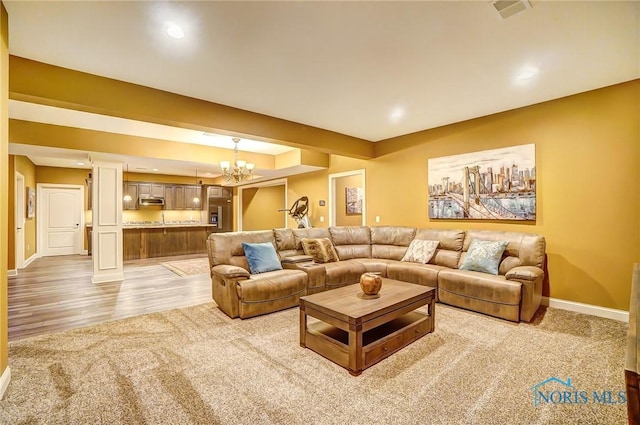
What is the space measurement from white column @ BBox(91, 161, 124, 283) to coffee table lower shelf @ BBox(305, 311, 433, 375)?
4.70m

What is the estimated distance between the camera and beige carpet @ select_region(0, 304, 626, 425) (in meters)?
1.82

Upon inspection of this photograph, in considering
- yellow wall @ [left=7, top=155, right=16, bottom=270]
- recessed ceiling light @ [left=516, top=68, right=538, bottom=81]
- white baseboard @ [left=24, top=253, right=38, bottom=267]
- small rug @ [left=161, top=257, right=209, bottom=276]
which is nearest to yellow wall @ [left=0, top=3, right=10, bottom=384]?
small rug @ [left=161, top=257, right=209, bottom=276]

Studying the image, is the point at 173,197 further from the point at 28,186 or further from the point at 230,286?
the point at 230,286

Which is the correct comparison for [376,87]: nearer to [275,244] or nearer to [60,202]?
[275,244]

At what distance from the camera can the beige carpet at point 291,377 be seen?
1.82 m

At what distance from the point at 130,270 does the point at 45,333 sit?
3669mm

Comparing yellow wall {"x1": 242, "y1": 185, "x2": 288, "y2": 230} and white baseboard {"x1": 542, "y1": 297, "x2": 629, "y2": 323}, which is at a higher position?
yellow wall {"x1": 242, "y1": 185, "x2": 288, "y2": 230}

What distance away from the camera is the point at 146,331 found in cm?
310

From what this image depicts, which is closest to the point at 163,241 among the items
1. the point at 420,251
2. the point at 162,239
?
the point at 162,239

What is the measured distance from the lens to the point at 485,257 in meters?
3.84

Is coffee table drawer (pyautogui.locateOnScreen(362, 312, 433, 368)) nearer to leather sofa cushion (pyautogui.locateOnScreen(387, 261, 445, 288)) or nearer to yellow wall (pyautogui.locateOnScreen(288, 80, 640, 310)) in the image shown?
leather sofa cushion (pyautogui.locateOnScreen(387, 261, 445, 288))

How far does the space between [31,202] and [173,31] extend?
8.19 m

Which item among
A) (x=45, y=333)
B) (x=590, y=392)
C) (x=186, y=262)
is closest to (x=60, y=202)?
(x=186, y=262)

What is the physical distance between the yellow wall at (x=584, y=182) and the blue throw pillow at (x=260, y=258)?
3158 millimetres
